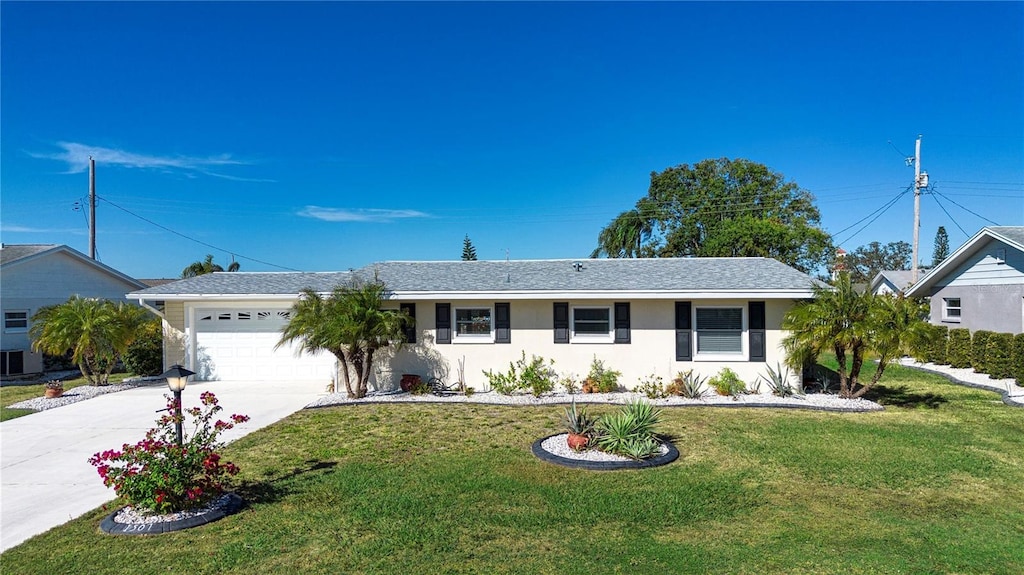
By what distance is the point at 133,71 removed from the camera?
14867 millimetres

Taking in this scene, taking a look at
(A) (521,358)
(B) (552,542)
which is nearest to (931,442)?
(B) (552,542)

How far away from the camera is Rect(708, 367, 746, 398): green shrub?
39.3ft

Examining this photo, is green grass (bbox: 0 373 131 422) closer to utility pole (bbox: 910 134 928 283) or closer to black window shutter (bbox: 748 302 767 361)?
black window shutter (bbox: 748 302 767 361)

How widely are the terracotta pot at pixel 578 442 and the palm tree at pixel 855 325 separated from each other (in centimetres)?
600

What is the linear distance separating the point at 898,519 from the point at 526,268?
10838 mm

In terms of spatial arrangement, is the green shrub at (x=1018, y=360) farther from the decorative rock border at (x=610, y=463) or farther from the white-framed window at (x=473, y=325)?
the white-framed window at (x=473, y=325)

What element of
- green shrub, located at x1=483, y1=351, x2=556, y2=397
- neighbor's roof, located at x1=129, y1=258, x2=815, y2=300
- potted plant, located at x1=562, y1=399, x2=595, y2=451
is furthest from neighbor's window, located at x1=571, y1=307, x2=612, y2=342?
potted plant, located at x1=562, y1=399, x2=595, y2=451

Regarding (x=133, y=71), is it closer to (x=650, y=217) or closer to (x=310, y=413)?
(x=310, y=413)

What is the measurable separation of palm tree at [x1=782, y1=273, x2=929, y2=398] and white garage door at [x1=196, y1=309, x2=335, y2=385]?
12371 mm

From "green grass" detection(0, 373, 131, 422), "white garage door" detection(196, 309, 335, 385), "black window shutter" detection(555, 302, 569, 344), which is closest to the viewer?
"green grass" detection(0, 373, 131, 422)

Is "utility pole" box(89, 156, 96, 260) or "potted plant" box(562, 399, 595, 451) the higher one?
"utility pole" box(89, 156, 96, 260)

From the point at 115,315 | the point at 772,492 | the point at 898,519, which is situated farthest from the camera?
the point at 115,315

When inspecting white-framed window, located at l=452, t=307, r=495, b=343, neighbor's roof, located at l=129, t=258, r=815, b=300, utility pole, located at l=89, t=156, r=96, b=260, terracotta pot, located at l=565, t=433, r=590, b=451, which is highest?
utility pole, located at l=89, t=156, r=96, b=260

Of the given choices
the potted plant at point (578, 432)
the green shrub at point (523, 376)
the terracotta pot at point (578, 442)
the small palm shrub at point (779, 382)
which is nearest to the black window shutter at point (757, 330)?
the small palm shrub at point (779, 382)
